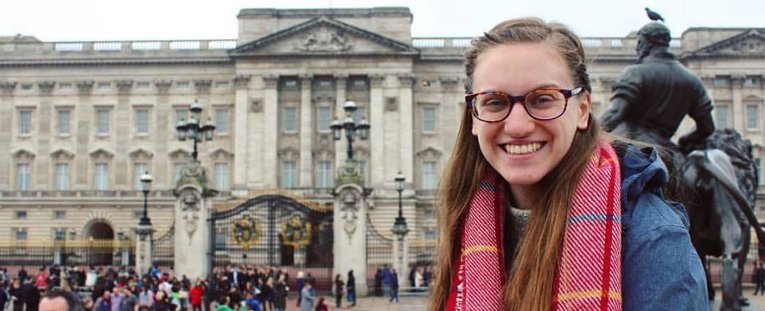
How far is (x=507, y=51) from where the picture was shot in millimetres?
2133

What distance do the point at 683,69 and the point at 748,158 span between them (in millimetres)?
1378

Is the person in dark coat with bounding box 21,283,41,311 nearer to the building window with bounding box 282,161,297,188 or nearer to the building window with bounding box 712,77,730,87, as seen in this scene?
the building window with bounding box 282,161,297,188

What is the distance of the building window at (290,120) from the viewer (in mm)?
53875

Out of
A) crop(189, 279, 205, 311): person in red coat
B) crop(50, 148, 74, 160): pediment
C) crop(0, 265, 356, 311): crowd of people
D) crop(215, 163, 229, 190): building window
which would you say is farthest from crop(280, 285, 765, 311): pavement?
crop(50, 148, 74, 160): pediment

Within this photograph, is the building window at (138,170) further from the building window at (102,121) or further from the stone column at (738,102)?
the stone column at (738,102)

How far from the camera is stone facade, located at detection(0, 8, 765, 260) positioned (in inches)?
2087

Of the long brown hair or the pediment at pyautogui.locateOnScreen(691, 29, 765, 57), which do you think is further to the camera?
the pediment at pyautogui.locateOnScreen(691, 29, 765, 57)

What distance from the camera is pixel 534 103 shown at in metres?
2.12

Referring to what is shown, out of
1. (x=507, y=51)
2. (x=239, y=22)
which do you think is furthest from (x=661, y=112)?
(x=239, y=22)

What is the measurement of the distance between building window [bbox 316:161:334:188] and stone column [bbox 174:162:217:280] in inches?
1101

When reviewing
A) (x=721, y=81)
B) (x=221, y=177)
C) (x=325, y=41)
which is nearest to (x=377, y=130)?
(x=325, y=41)

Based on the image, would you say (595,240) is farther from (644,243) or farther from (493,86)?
(493,86)

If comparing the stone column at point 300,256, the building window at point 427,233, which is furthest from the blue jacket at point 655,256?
the building window at point 427,233

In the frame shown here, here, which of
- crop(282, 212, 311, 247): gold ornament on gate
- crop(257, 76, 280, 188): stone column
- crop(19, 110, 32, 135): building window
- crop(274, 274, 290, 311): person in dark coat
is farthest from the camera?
crop(19, 110, 32, 135): building window
